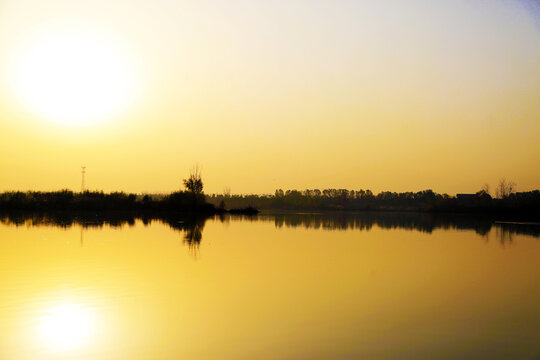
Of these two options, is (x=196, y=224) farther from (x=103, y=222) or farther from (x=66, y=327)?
(x=66, y=327)

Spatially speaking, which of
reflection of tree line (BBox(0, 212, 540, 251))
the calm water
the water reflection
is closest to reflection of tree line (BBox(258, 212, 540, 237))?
reflection of tree line (BBox(0, 212, 540, 251))

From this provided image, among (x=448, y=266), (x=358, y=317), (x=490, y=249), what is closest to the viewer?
(x=358, y=317)

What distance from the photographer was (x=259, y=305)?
404 inches

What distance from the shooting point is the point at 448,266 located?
686 inches

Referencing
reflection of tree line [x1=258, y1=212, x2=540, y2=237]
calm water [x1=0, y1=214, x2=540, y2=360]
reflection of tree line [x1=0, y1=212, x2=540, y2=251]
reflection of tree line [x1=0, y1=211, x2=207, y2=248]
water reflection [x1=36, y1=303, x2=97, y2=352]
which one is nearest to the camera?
water reflection [x1=36, y1=303, x2=97, y2=352]

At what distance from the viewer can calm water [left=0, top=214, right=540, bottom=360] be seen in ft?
24.5

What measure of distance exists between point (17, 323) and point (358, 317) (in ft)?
18.9

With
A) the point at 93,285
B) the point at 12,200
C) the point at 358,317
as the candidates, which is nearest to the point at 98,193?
the point at 12,200

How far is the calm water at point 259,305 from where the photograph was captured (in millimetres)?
7469

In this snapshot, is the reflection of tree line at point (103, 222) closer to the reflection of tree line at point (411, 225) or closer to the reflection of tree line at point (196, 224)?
the reflection of tree line at point (196, 224)

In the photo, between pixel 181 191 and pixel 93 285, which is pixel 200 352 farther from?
pixel 181 191

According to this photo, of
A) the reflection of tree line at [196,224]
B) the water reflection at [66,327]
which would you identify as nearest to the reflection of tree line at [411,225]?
the reflection of tree line at [196,224]

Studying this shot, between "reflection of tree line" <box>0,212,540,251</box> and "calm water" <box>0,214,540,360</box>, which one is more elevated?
"reflection of tree line" <box>0,212,540,251</box>

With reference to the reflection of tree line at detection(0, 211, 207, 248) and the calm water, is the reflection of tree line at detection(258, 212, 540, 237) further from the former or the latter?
the calm water
